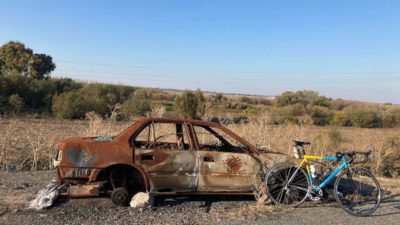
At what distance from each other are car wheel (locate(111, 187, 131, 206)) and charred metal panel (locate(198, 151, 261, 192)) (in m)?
1.35

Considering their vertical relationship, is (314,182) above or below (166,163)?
below

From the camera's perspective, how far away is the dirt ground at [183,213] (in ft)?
21.4

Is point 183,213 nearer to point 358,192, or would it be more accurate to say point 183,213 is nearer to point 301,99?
point 358,192

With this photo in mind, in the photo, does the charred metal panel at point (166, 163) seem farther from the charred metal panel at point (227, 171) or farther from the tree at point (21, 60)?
the tree at point (21, 60)

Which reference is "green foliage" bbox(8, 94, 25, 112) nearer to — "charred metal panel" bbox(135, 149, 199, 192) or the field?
the field

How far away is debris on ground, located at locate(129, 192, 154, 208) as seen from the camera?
23.3 feet

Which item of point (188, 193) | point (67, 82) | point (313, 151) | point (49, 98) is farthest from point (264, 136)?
point (67, 82)

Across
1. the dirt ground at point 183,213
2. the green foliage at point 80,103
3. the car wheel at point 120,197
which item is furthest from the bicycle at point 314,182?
the green foliage at point 80,103

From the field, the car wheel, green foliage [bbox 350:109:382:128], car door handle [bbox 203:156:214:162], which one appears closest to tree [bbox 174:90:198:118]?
the field

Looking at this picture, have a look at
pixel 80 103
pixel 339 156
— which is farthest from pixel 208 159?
pixel 80 103

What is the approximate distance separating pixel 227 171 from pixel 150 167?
1.44 m

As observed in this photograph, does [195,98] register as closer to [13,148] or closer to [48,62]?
[13,148]

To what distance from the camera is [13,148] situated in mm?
12438

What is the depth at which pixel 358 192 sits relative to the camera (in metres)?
8.05
